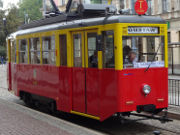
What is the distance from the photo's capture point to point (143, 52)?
29.7 feet

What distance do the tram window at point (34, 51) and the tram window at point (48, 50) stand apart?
46cm

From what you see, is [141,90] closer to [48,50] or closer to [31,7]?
[48,50]

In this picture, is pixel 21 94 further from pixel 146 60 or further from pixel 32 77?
pixel 146 60

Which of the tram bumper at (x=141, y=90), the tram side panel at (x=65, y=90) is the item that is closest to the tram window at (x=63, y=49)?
the tram side panel at (x=65, y=90)

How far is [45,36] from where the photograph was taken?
38.5 feet

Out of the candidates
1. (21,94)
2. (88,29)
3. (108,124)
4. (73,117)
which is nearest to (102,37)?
(88,29)

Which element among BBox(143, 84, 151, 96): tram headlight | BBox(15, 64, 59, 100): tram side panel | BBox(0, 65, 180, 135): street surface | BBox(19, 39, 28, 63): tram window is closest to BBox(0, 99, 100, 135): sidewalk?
BBox(0, 65, 180, 135): street surface

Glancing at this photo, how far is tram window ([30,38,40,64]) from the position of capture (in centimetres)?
1235

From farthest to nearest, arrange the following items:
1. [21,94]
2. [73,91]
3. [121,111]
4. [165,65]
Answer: [21,94] < [73,91] < [165,65] < [121,111]

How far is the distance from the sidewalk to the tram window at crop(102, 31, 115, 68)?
1.58 metres

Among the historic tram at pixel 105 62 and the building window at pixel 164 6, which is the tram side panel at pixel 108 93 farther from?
the building window at pixel 164 6

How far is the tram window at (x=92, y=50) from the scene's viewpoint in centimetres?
942

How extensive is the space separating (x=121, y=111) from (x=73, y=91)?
2.01 m

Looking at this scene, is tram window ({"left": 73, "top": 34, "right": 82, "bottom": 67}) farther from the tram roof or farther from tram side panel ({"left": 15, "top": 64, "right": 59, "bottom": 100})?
tram side panel ({"left": 15, "top": 64, "right": 59, "bottom": 100})
